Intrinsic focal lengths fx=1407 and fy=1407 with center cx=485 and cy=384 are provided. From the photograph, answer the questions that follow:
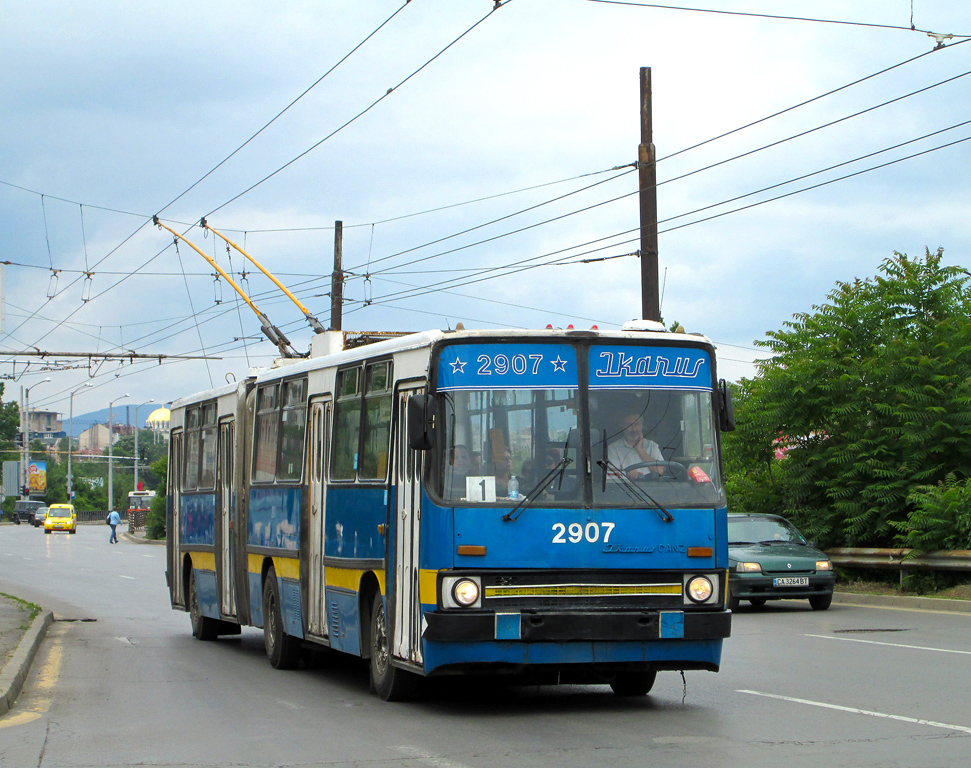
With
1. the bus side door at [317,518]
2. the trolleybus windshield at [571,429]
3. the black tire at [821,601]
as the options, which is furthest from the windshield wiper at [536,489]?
the black tire at [821,601]

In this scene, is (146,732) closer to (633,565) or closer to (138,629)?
(633,565)

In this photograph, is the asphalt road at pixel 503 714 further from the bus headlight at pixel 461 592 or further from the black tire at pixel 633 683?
the bus headlight at pixel 461 592

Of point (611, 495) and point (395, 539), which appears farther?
point (395, 539)

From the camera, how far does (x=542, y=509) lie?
977 cm

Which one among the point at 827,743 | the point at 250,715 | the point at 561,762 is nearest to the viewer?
the point at 561,762

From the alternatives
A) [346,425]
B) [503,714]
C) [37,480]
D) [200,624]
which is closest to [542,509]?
[503,714]

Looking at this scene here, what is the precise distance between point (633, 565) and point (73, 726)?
13.4 ft

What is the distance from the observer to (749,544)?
2109cm

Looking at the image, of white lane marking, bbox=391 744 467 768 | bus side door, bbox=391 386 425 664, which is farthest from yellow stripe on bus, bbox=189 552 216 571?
white lane marking, bbox=391 744 467 768

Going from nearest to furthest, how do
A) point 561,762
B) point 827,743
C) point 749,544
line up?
point 561,762
point 827,743
point 749,544

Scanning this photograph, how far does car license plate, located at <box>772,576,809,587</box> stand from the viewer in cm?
2033

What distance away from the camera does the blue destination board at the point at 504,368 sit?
10031 millimetres

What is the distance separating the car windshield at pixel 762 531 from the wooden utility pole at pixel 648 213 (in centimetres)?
351

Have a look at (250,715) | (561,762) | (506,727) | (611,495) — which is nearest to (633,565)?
(611,495)
